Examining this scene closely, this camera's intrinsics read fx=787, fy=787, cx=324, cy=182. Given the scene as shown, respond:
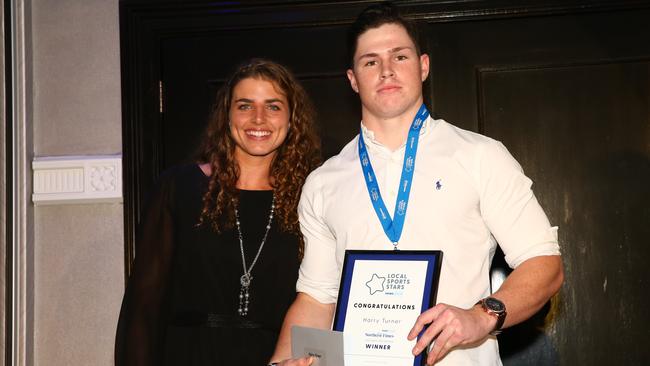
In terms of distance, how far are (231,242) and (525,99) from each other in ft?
4.49

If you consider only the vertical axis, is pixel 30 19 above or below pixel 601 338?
above

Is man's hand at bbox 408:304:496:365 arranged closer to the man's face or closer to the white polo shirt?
the white polo shirt

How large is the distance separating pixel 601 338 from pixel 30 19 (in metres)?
2.73

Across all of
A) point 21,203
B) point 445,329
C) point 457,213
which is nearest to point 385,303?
point 445,329

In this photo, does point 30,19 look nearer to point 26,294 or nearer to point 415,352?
point 26,294

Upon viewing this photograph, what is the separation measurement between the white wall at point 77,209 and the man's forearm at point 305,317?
4.17ft

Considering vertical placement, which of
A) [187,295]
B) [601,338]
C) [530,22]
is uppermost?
[530,22]

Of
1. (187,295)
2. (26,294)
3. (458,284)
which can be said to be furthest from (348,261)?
(26,294)

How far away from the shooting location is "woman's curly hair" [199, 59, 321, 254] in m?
2.66

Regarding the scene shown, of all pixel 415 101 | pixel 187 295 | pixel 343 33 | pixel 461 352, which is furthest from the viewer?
pixel 343 33

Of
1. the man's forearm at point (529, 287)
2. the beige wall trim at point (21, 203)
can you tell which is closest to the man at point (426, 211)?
the man's forearm at point (529, 287)

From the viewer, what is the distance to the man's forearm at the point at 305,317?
227 centimetres

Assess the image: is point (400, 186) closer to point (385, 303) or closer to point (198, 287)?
point (385, 303)

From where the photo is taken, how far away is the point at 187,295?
263cm
